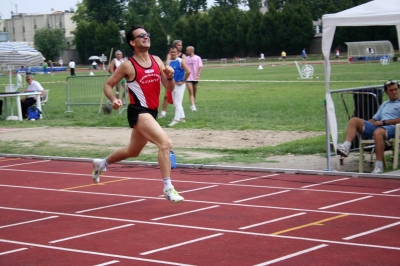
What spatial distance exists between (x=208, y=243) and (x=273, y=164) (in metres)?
5.09

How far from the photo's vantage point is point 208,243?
273 inches

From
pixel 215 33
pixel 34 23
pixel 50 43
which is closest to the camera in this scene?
pixel 215 33

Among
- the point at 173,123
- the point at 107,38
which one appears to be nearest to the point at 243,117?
the point at 173,123

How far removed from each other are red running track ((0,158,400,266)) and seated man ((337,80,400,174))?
0.73 metres

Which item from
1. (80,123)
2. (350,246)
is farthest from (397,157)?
(80,123)

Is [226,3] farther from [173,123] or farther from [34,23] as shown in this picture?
[173,123]

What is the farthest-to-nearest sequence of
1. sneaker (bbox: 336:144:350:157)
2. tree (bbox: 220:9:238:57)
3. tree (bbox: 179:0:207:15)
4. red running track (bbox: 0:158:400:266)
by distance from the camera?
1. tree (bbox: 179:0:207:15)
2. tree (bbox: 220:9:238:57)
3. sneaker (bbox: 336:144:350:157)
4. red running track (bbox: 0:158:400:266)

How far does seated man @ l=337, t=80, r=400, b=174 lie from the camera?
10812 millimetres

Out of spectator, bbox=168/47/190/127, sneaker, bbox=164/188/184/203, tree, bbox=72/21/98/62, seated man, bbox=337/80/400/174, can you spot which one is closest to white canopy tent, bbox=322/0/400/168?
seated man, bbox=337/80/400/174

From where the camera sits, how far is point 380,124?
11.0 meters

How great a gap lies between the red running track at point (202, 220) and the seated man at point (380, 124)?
28.6 inches

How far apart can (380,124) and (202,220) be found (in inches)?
162

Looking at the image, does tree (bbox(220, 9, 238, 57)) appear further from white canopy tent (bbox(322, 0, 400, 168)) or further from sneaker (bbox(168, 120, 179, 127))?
white canopy tent (bbox(322, 0, 400, 168))

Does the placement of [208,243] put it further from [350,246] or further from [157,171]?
[157,171]
